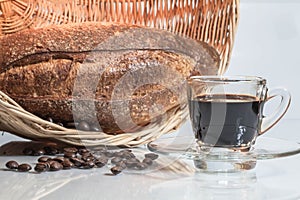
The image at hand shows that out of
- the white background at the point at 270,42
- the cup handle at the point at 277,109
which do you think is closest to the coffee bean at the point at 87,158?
the cup handle at the point at 277,109

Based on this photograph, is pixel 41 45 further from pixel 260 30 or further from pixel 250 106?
Answer: pixel 260 30

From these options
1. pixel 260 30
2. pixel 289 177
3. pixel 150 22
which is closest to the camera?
pixel 289 177

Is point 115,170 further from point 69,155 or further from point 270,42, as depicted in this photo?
point 270,42

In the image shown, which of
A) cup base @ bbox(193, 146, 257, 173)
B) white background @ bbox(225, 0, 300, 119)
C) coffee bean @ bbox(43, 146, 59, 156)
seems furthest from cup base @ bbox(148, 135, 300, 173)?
white background @ bbox(225, 0, 300, 119)

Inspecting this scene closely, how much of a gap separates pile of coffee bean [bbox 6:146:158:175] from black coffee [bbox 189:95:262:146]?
114 mm

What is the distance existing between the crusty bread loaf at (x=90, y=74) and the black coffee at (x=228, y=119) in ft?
0.52

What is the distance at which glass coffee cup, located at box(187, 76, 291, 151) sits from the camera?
101 centimetres

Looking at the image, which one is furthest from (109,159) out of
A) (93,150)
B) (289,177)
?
(289,177)

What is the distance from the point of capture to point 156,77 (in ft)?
3.84

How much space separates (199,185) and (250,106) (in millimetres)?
175

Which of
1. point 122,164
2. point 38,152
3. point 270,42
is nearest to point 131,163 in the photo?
point 122,164

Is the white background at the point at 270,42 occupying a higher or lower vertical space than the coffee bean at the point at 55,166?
higher

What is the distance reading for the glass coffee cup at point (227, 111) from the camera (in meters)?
1.01

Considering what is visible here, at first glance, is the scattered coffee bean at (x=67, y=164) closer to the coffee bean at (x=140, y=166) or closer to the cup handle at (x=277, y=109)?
the coffee bean at (x=140, y=166)
